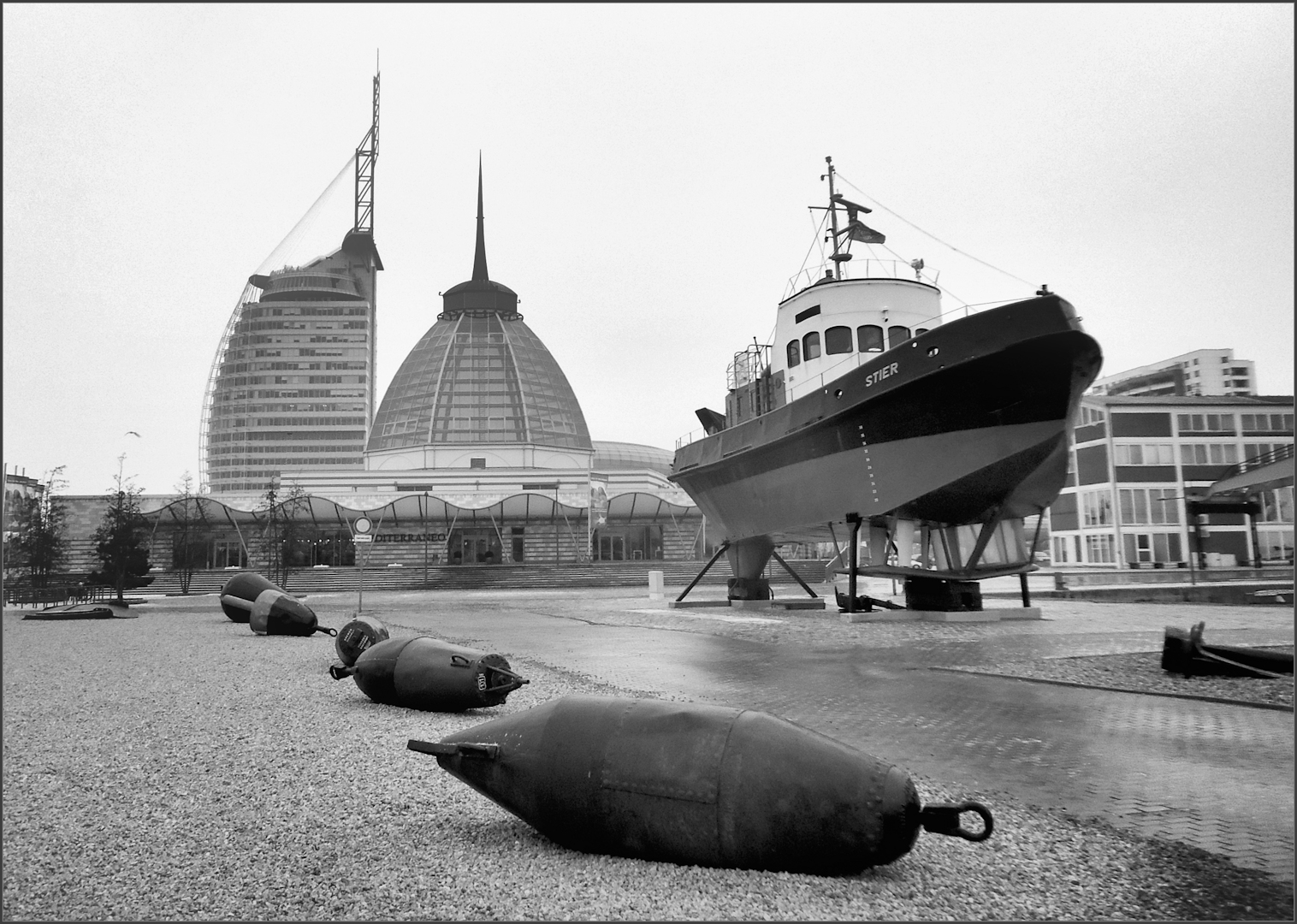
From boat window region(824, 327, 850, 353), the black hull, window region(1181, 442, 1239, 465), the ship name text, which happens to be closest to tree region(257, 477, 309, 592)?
boat window region(824, 327, 850, 353)

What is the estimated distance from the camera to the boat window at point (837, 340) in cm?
2125

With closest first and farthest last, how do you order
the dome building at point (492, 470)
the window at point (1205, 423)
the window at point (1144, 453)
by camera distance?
the window at point (1205, 423) < the window at point (1144, 453) < the dome building at point (492, 470)

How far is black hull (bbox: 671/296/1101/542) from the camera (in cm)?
1520

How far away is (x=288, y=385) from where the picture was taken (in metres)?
143

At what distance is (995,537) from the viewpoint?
18.8 m

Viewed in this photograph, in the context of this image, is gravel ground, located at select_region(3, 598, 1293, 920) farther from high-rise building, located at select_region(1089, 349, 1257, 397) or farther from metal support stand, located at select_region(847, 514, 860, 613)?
high-rise building, located at select_region(1089, 349, 1257, 397)

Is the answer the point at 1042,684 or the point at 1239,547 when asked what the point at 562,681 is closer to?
the point at 1042,684

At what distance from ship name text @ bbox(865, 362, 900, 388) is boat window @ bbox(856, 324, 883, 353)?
12.5ft

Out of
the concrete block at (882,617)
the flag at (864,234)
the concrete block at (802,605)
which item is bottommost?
the concrete block at (802,605)

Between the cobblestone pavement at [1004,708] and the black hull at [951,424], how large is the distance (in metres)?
2.77

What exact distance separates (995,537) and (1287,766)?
13.7 m

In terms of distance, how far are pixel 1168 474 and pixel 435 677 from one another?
4451 cm

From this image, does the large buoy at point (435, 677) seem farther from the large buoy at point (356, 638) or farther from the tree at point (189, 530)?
the tree at point (189, 530)

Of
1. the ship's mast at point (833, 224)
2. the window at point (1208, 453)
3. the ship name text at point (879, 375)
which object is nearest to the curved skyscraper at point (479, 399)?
the window at point (1208, 453)
